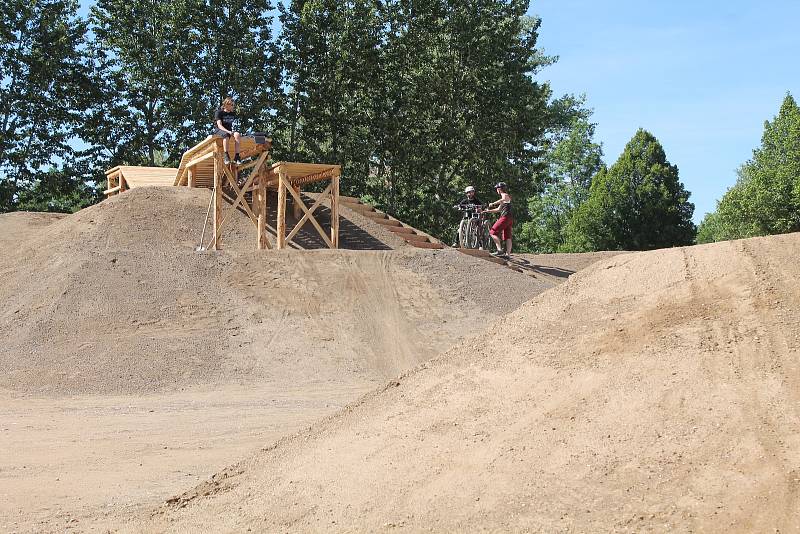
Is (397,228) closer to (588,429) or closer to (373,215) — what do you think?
(373,215)

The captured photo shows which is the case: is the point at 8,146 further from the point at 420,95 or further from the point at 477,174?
the point at 477,174

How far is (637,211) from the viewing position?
37.9 meters

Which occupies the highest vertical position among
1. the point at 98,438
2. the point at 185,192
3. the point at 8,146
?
the point at 8,146

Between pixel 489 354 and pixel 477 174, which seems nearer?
pixel 489 354

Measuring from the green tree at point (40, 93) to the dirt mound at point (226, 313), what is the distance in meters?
13.2

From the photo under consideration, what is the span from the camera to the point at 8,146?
3112cm

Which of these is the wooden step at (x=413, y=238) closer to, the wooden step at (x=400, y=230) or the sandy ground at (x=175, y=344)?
the wooden step at (x=400, y=230)

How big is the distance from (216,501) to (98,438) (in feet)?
11.9

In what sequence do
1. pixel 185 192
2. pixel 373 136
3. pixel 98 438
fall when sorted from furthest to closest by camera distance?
1. pixel 373 136
2. pixel 185 192
3. pixel 98 438

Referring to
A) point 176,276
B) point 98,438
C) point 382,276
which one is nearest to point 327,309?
point 382,276

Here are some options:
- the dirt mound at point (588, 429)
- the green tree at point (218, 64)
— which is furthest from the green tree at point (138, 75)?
the dirt mound at point (588, 429)

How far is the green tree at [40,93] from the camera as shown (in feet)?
102

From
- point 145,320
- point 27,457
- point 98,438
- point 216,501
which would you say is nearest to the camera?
point 216,501

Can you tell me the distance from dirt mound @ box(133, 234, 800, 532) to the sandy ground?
62.1 inches
